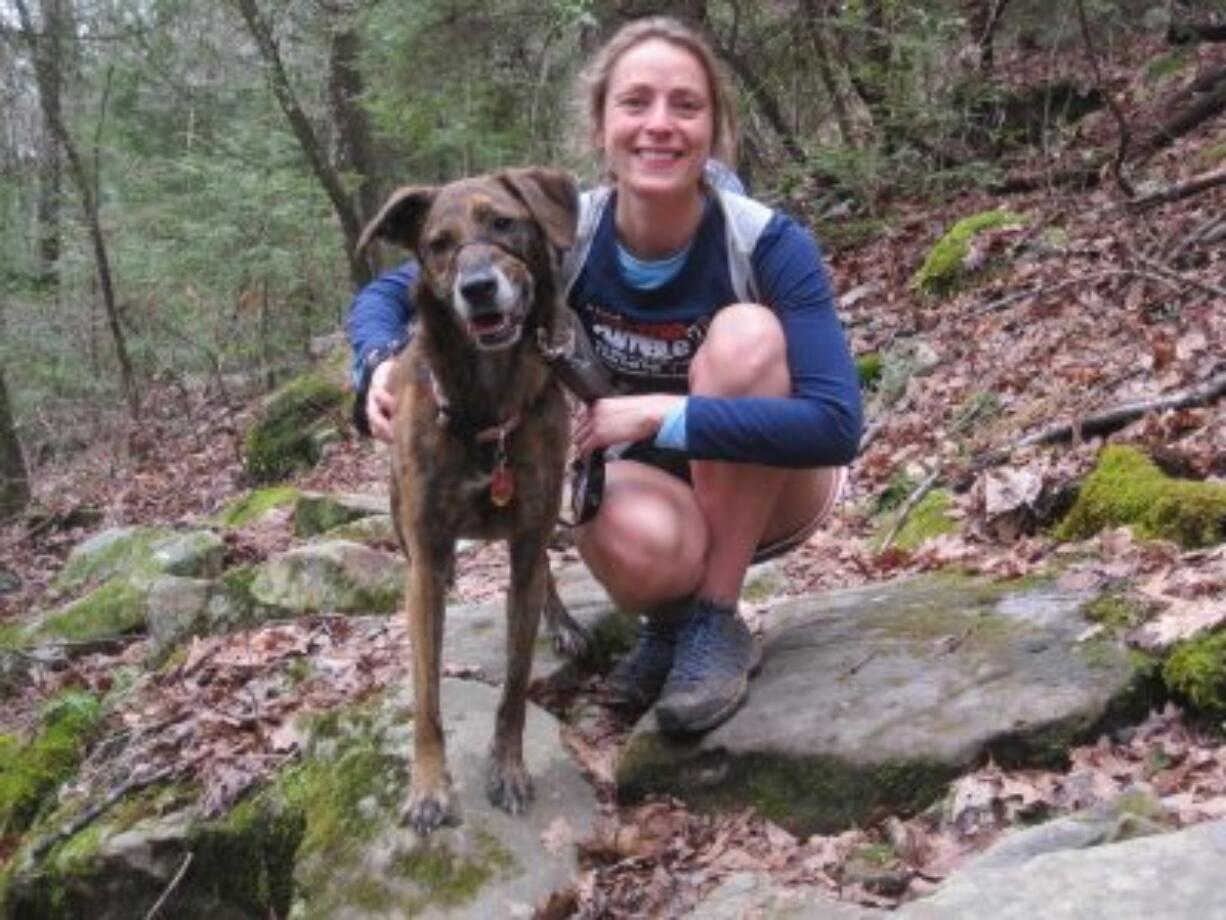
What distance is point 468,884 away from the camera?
11.9ft

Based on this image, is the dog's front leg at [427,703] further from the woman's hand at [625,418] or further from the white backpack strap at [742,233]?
the white backpack strap at [742,233]

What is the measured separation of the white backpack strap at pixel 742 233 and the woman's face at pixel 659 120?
0.41 ft

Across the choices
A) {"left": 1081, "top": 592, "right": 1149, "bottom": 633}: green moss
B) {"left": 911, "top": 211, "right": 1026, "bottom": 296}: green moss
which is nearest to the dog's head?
{"left": 1081, "top": 592, "right": 1149, "bottom": 633}: green moss

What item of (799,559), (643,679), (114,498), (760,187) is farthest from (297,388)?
(643,679)

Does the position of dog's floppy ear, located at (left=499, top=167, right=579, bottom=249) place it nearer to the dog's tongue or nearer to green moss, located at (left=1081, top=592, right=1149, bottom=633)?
the dog's tongue

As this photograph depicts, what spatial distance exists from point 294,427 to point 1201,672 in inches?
434

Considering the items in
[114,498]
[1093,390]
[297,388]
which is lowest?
[114,498]

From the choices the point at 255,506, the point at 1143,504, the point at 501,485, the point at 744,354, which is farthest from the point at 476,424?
the point at 255,506

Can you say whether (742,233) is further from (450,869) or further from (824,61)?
(824,61)

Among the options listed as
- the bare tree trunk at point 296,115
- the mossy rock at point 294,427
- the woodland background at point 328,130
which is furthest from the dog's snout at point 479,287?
the bare tree trunk at point 296,115

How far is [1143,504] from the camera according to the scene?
473 cm

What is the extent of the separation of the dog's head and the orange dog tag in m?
0.35

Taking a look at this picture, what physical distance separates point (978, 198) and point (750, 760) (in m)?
8.19

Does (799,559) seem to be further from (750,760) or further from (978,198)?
(978,198)
